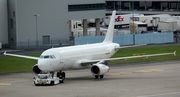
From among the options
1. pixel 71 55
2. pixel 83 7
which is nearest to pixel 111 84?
pixel 71 55

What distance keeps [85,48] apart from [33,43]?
150 ft

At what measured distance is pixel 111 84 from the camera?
66375 millimetres

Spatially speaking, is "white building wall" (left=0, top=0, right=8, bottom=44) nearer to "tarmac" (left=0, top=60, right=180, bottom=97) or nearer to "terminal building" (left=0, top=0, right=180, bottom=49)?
"terminal building" (left=0, top=0, right=180, bottom=49)

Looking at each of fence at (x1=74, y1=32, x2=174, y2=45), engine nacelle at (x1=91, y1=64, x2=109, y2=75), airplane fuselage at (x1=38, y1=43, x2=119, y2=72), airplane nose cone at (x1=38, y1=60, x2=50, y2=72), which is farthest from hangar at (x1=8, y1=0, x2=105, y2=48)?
airplane nose cone at (x1=38, y1=60, x2=50, y2=72)

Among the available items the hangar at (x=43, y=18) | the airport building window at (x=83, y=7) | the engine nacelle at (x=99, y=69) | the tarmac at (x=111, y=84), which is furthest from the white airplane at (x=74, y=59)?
the airport building window at (x=83, y=7)

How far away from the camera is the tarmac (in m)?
58.1

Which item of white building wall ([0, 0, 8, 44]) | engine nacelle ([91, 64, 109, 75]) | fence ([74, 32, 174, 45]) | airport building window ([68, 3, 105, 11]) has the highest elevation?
airport building window ([68, 3, 105, 11])

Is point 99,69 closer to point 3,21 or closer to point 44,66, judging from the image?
point 44,66

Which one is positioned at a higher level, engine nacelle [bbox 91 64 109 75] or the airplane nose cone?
the airplane nose cone

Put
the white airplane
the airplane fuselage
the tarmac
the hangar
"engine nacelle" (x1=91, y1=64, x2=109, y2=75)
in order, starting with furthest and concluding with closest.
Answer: the hangar, "engine nacelle" (x1=91, y1=64, x2=109, y2=75), the white airplane, the airplane fuselage, the tarmac

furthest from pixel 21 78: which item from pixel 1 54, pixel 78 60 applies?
pixel 1 54

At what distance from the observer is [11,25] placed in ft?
392

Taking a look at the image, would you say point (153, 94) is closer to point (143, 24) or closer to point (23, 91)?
point (23, 91)

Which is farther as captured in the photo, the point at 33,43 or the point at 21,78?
the point at 33,43
